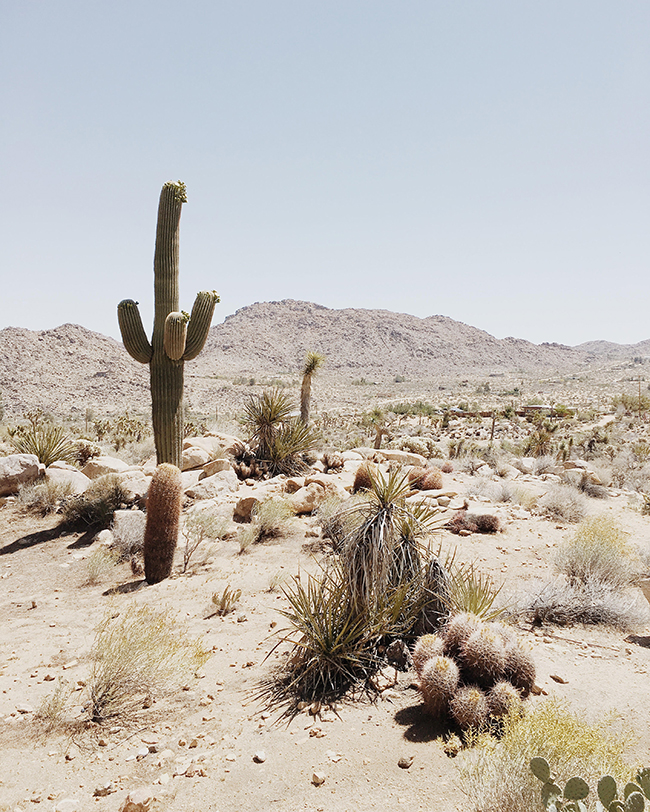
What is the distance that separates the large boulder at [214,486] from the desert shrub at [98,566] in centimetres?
316

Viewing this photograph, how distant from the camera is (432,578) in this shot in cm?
502

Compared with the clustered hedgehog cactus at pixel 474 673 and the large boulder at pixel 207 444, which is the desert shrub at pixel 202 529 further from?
the clustered hedgehog cactus at pixel 474 673

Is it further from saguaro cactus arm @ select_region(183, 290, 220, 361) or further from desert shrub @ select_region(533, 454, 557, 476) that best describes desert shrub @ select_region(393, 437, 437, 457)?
saguaro cactus arm @ select_region(183, 290, 220, 361)

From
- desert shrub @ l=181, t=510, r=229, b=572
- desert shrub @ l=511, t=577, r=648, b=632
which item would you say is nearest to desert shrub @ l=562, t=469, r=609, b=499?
desert shrub @ l=511, t=577, r=648, b=632

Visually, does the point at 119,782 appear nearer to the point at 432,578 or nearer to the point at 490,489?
the point at 432,578

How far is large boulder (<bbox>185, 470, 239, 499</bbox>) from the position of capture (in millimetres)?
11211

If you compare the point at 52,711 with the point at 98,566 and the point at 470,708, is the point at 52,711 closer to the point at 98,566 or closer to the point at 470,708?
the point at 470,708

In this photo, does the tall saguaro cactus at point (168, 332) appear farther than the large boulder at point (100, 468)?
No

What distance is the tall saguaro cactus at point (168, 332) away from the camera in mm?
10016

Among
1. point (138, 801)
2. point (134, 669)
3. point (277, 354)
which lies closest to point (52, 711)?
point (134, 669)

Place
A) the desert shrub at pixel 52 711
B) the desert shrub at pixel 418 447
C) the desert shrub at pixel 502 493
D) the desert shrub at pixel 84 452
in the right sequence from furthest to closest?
the desert shrub at pixel 418 447 → the desert shrub at pixel 84 452 → the desert shrub at pixel 502 493 → the desert shrub at pixel 52 711

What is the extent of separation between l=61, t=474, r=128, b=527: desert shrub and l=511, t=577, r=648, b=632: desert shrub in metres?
7.58

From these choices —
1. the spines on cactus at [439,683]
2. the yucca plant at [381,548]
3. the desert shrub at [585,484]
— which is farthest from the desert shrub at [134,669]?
the desert shrub at [585,484]

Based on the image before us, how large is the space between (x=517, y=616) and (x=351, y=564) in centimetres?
205
